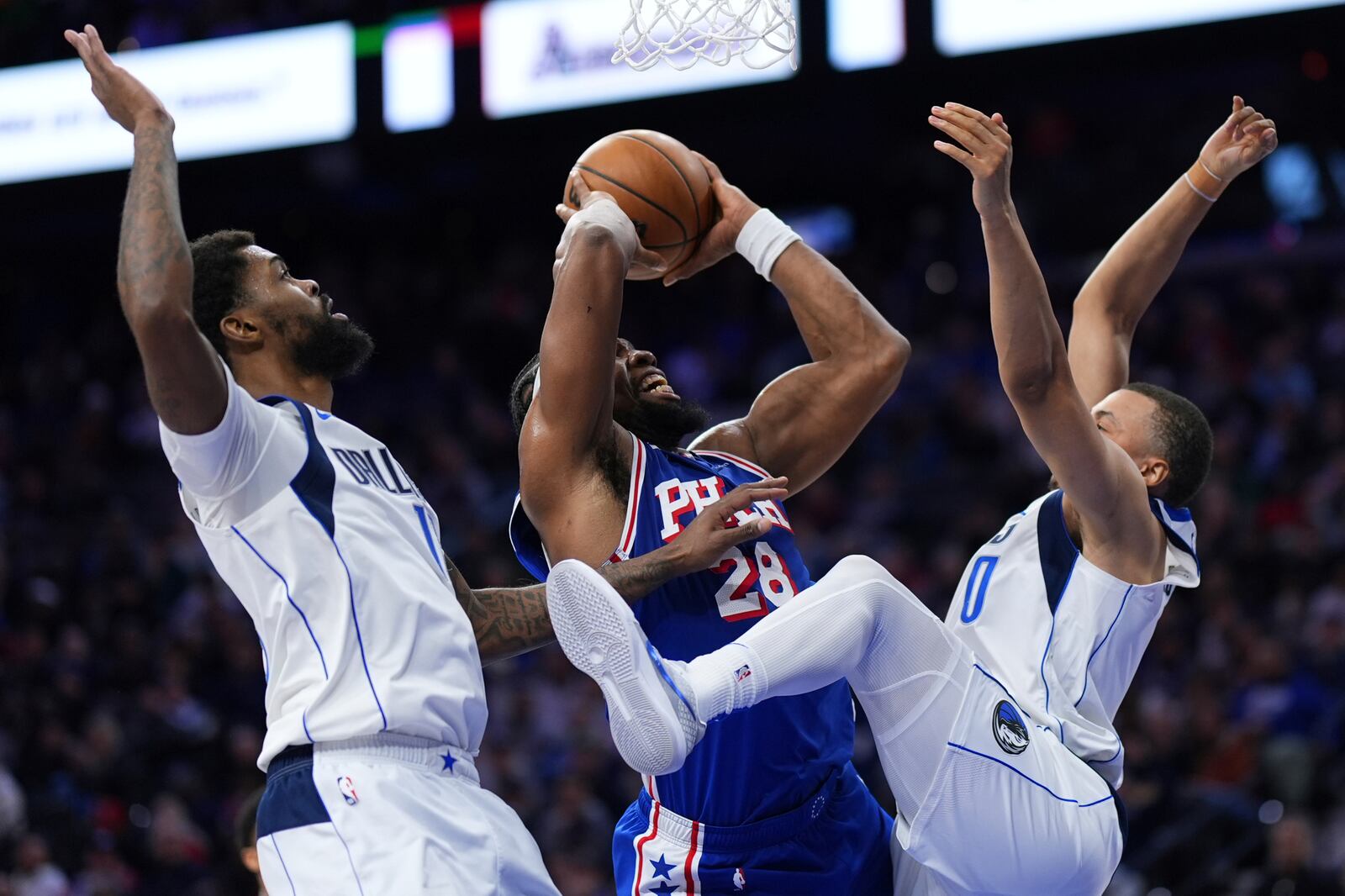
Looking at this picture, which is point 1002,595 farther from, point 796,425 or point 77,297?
point 77,297

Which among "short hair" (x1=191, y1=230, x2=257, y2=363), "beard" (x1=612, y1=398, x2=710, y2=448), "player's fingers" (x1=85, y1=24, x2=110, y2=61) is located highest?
"player's fingers" (x1=85, y1=24, x2=110, y2=61)

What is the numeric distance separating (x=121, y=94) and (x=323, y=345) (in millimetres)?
767

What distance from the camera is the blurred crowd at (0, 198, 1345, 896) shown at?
30.9ft

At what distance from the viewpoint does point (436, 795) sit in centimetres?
344

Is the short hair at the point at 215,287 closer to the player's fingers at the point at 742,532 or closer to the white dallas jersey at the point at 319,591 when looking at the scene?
the white dallas jersey at the point at 319,591

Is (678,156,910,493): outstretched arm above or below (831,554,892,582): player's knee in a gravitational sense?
above

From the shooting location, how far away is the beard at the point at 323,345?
390 centimetres

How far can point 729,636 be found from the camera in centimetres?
417

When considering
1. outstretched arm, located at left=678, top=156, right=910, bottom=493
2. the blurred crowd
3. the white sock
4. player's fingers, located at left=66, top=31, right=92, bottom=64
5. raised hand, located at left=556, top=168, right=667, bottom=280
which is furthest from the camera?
the blurred crowd

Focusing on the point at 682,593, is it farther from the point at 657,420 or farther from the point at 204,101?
the point at 204,101

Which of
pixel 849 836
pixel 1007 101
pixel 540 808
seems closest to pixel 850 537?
pixel 540 808

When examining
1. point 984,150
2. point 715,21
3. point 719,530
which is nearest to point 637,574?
point 719,530

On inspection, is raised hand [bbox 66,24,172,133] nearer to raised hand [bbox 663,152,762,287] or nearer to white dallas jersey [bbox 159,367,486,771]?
white dallas jersey [bbox 159,367,486,771]

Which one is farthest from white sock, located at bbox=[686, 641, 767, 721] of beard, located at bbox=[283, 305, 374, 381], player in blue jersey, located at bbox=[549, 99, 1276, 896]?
beard, located at bbox=[283, 305, 374, 381]
